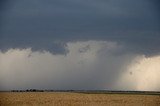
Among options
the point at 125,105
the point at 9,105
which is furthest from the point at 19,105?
the point at 125,105

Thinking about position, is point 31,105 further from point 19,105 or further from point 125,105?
point 125,105

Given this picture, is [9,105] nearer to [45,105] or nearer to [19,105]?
[19,105]

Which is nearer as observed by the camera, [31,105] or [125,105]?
[31,105]

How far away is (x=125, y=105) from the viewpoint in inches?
1478

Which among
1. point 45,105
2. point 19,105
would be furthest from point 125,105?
point 19,105

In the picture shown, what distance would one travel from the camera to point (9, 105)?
34.3 meters

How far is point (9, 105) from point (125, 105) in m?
13.2

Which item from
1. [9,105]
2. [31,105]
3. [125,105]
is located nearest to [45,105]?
[31,105]

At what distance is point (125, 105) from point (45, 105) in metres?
9.30

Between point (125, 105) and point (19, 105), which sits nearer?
point (19, 105)

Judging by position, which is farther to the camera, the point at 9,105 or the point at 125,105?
the point at 125,105

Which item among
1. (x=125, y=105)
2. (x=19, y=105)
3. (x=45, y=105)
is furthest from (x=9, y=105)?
(x=125, y=105)

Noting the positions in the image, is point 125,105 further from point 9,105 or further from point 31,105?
point 9,105

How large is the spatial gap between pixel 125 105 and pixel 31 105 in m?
10.8
